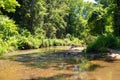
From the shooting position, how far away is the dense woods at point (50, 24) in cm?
2222

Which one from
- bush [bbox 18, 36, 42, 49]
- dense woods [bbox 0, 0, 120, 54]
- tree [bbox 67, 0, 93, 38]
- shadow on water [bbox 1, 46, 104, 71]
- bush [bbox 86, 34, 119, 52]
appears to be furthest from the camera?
tree [bbox 67, 0, 93, 38]

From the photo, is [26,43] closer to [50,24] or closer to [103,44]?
[103,44]

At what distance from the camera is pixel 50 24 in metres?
55.7

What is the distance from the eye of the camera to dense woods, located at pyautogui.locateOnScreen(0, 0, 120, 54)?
22219 millimetres

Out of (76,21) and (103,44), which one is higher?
(103,44)

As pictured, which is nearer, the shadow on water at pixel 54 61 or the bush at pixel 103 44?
the shadow on water at pixel 54 61

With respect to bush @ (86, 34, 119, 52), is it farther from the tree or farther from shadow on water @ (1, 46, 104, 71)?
the tree

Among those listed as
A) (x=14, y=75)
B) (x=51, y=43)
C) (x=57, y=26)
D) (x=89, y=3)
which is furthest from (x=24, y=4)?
(x=89, y=3)

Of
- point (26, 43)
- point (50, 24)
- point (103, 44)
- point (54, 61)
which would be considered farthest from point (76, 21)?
point (54, 61)

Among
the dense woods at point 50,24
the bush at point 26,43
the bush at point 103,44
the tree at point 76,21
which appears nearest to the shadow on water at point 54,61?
the bush at point 103,44

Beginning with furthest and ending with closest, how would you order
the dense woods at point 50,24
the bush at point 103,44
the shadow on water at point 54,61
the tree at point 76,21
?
the tree at point 76,21 < the dense woods at point 50,24 < the bush at point 103,44 < the shadow on water at point 54,61

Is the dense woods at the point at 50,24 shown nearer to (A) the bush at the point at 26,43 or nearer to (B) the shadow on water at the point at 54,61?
(A) the bush at the point at 26,43

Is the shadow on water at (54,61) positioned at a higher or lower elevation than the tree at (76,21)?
higher

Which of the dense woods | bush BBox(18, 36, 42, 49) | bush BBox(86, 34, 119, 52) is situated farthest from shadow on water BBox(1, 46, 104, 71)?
bush BBox(18, 36, 42, 49)
